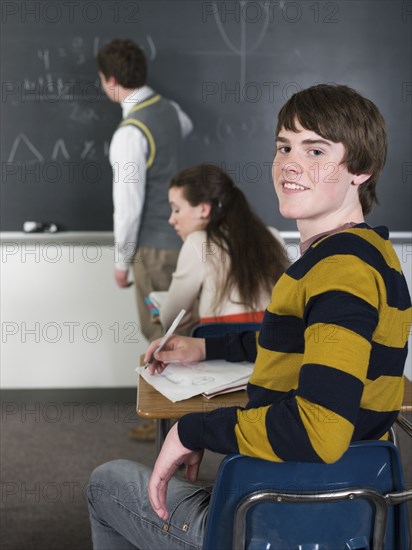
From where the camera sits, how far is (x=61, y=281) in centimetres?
399

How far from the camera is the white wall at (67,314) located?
12.9 ft

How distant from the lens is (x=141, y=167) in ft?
11.5

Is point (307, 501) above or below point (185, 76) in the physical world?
below

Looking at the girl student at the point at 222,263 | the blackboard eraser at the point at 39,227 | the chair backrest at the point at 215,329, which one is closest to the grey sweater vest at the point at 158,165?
the blackboard eraser at the point at 39,227

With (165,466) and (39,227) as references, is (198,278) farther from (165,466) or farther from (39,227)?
(39,227)

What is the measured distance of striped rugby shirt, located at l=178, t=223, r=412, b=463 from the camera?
1122mm

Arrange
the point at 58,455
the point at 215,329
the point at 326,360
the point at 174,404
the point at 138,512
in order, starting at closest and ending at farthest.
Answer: the point at 326,360 < the point at 138,512 < the point at 174,404 < the point at 215,329 < the point at 58,455

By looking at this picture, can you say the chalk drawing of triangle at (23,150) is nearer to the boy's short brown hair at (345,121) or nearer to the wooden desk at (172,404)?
the wooden desk at (172,404)

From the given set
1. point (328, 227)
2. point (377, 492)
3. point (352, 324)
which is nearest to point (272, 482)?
→ point (377, 492)

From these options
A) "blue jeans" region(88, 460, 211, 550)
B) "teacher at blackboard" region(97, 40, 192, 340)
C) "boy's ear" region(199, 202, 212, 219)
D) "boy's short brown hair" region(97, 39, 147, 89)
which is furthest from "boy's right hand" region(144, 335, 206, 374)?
"boy's short brown hair" region(97, 39, 147, 89)

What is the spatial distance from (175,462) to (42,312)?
2.83 metres

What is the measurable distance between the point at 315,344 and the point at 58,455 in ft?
8.22

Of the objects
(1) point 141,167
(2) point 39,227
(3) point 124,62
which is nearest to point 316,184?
(1) point 141,167

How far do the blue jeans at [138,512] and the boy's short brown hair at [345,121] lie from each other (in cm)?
71
